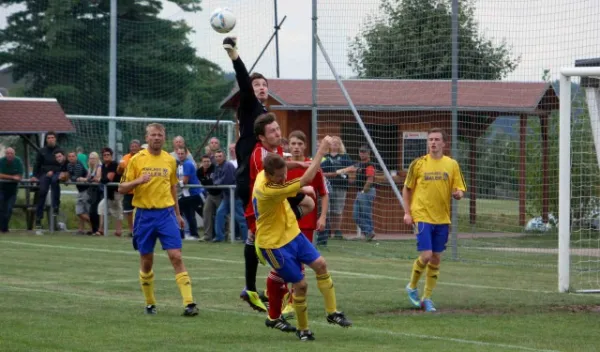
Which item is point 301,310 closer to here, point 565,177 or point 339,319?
point 339,319

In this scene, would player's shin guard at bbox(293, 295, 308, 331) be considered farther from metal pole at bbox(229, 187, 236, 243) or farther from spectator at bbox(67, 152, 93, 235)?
spectator at bbox(67, 152, 93, 235)

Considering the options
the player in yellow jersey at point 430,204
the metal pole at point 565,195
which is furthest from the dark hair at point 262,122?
the metal pole at point 565,195

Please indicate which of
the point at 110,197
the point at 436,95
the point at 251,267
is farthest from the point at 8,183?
the point at 251,267

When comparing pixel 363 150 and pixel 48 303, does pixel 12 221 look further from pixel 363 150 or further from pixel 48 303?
pixel 48 303

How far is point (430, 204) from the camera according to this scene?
42.1 ft

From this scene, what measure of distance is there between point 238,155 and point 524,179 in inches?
407

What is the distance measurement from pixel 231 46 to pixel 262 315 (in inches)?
109

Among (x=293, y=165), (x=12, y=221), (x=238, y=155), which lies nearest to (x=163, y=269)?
(x=238, y=155)

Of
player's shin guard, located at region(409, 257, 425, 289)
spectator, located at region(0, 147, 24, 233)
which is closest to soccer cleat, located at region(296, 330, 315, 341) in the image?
player's shin guard, located at region(409, 257, 425, 289)

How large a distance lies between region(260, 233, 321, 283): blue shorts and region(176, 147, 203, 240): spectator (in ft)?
49.7

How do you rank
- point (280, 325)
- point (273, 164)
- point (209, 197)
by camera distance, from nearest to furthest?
point (273, 164) < point (280, 325) < point (209, 197)

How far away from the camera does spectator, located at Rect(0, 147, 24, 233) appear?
25.8 metres

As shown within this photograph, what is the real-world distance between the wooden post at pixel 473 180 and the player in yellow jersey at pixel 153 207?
894 cm

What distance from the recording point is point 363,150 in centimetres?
2141
